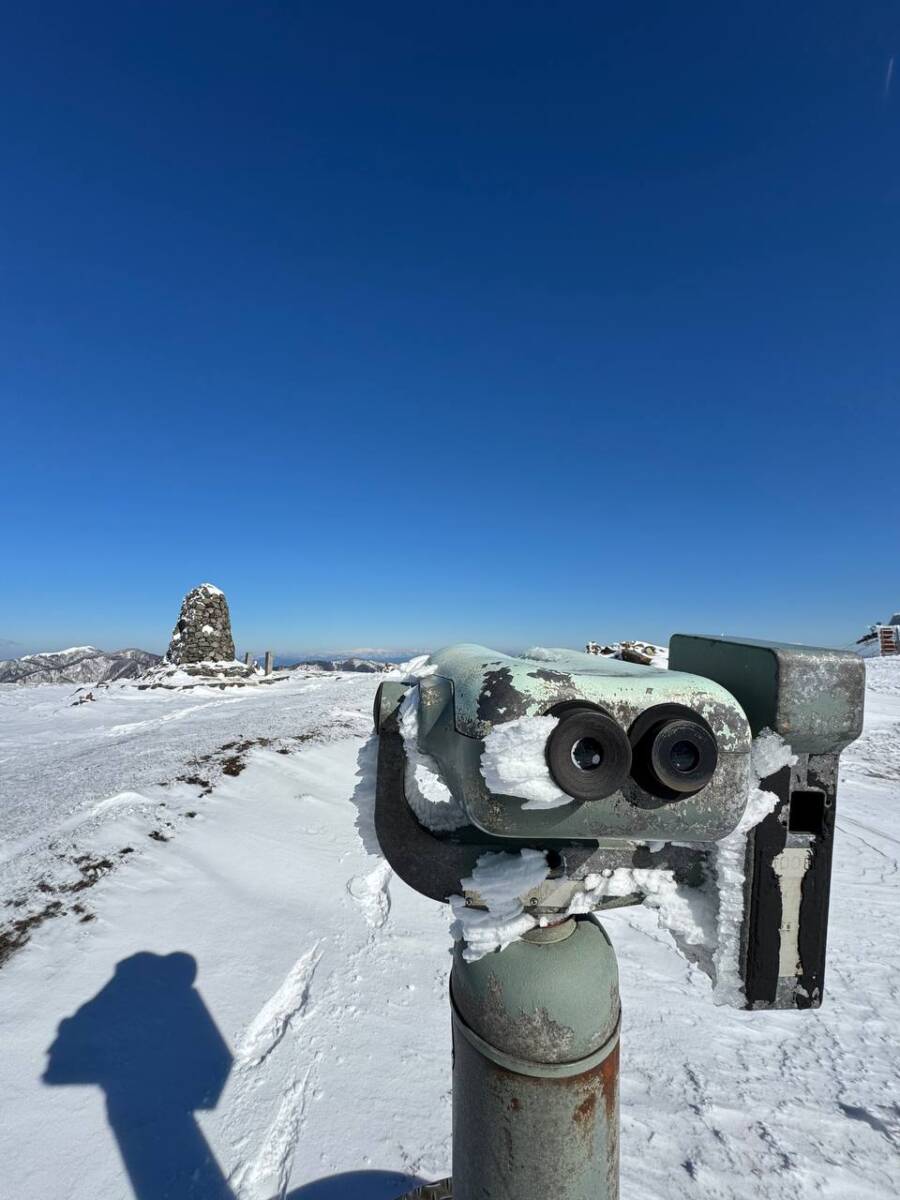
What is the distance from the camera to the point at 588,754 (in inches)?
39.8

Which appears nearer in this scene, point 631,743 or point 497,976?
point 631,743

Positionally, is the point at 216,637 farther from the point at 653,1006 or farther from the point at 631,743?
the point at 631,743

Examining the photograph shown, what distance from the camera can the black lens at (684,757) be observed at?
100 centimetres

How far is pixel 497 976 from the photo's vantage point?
4.28 ft

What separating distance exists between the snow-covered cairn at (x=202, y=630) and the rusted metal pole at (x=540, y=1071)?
19310mm

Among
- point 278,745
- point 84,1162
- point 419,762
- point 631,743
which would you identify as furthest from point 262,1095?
point 278,745

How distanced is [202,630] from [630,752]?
1998 centimetres

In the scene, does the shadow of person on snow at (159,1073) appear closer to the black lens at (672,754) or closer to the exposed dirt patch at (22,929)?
the exposed dirt patch at (22,929)

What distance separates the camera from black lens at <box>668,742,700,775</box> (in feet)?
3.29

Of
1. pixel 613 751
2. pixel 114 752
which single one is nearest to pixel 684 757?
pixel 613 751

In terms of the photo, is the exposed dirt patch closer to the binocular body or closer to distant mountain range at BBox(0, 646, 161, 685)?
the binocular body

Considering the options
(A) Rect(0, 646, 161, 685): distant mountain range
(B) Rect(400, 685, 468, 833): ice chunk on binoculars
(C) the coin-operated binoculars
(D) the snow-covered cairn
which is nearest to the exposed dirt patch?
(C) the coin-operated binoculars

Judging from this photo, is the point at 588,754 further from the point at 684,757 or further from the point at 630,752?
the point at 684,757

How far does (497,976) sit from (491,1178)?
0.46 meters
